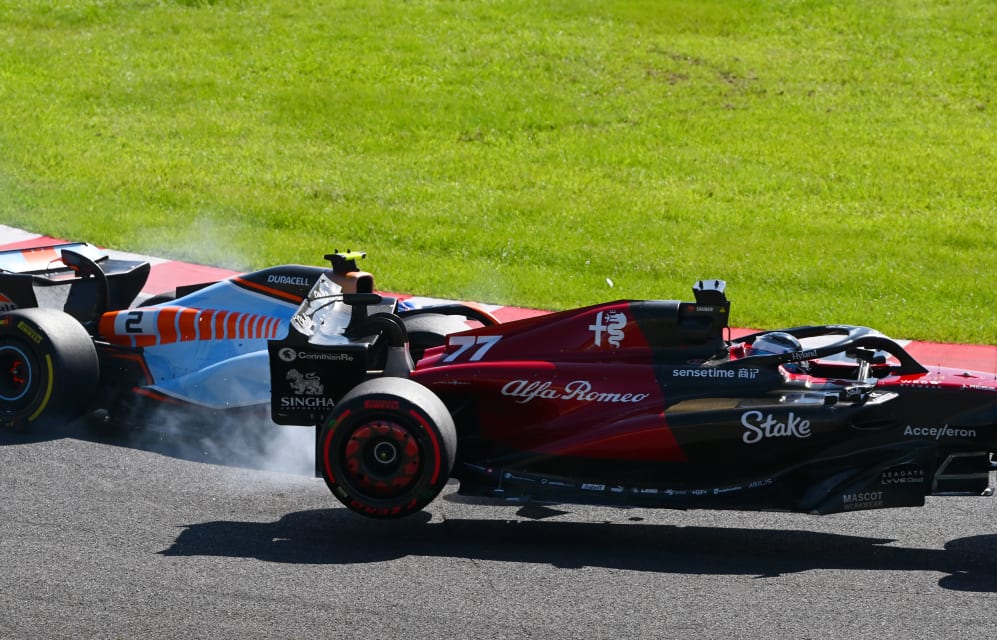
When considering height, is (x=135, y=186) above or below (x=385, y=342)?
above

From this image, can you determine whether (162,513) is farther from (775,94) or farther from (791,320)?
(775,94)

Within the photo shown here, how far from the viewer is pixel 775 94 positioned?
20391 mm

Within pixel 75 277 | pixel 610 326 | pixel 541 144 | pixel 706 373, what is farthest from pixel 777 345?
pixel 541 144

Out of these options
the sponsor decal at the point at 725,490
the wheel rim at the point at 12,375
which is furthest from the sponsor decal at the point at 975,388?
the wheel rim at the point at 12,375

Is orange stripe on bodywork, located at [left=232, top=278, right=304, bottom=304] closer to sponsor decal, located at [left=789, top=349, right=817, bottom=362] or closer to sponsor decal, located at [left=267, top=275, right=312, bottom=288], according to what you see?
sponsor decal, located at [left=267, top=275, right=312, bottom=288]

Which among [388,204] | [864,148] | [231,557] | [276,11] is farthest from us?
[276,11]

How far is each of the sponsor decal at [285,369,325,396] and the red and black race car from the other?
0.35 m

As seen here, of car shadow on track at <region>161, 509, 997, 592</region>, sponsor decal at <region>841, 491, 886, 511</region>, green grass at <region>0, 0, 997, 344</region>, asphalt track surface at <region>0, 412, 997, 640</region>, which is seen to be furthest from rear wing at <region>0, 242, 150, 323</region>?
sponsor decal at <region>841, 491, 886, 511</region>

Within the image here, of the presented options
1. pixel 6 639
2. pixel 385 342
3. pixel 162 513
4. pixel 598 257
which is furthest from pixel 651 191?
pixel 6 639

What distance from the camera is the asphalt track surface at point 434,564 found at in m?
5.71

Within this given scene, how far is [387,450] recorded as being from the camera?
21.6ft

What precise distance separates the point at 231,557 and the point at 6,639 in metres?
1.19

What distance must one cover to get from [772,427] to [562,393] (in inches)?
42.5

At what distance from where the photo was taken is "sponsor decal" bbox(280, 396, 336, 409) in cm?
731
